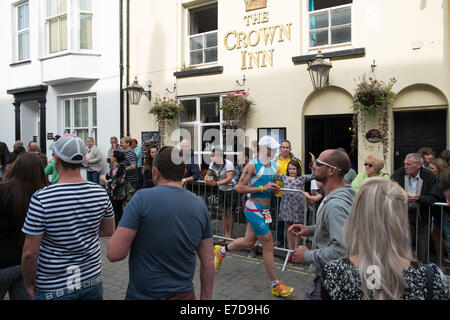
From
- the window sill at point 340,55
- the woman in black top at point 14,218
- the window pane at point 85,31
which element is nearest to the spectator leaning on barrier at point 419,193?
the window sill at point 340,55

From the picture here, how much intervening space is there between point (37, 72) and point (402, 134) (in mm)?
12325

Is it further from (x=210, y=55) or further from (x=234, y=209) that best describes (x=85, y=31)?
(x=234, y=209)

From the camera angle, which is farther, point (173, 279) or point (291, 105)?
point (291, 105)

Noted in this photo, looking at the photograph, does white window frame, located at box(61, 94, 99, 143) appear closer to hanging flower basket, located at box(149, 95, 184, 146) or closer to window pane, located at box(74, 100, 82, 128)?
window pane, located at box(74, 100, 82, 128)

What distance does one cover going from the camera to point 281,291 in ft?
15.1

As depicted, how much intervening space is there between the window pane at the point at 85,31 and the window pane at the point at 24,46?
138 inches

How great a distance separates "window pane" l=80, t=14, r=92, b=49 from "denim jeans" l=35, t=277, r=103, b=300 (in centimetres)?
1147

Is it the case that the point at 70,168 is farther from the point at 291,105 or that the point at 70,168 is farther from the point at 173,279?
the point at 291,105

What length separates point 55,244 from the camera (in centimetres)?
252

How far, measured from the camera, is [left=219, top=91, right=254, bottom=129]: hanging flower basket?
360 inches

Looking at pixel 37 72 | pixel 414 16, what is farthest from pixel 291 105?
pixel 37 72

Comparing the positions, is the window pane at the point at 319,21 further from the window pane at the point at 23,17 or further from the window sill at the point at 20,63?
the window pane at the point at 23,17

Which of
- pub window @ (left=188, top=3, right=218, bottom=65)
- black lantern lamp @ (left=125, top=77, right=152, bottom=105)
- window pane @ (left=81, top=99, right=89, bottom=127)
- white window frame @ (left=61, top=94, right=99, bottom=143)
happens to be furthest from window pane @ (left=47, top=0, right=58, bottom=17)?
pub window @ (left=188, top=3, right=218, bottom=65)
